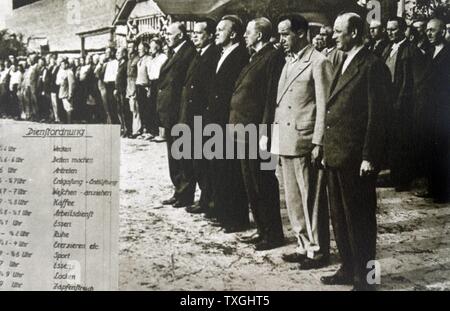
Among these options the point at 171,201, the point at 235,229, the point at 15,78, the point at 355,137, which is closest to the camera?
the point at 355,137

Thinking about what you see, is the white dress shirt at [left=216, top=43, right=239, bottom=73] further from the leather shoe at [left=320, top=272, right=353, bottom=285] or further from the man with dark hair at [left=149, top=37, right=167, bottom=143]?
the leather shoe at [left=320, top=272, right=353, bottom=285]

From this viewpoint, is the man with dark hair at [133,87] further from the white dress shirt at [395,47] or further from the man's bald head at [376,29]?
the white dress shirt at [395,47]

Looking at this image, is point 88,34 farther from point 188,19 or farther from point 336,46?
point 336,46

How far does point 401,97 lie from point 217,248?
1292 mm

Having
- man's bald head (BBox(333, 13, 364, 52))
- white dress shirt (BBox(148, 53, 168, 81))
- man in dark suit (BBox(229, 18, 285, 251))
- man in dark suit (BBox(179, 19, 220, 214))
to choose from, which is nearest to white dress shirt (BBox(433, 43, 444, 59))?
man's bald head (BBox(333, 13, 364, 52))

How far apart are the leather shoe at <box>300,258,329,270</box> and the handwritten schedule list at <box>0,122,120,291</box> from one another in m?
1.09

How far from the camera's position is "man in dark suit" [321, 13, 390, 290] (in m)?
2.53

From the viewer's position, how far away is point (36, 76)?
327 cm

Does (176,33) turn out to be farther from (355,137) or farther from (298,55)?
(355,137)

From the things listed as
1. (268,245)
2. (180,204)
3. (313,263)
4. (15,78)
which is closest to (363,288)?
(313,263)

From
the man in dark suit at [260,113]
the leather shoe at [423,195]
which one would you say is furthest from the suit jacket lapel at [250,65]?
the leather shoe at [423,195]

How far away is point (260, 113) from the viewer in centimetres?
275
